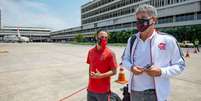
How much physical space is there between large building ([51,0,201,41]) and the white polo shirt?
14909mm

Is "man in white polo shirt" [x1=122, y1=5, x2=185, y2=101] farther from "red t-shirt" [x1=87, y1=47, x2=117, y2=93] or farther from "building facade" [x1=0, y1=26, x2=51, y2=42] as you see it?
"building facade" [x1=0, y1=26, x2=51, y2=42]

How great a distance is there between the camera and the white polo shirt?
266 centimetres

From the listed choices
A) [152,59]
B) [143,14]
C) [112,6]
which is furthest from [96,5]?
[152,59]

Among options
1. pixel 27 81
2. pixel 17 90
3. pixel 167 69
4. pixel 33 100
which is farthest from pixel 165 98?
pixel 27 81

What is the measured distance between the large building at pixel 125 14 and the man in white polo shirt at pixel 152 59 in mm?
14934

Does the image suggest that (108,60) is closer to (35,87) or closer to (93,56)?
(93,56)

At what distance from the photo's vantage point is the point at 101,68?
3.84m

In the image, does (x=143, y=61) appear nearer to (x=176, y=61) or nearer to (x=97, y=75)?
(x=176, y=61)

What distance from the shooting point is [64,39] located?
169375 millimetres

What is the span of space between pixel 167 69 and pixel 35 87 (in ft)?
21.7

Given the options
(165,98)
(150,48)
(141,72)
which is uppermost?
(150,48)

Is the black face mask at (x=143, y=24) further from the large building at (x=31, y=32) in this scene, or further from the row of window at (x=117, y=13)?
the large building at (x=31, y=32)

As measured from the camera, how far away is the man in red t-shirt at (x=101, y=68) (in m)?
3.79

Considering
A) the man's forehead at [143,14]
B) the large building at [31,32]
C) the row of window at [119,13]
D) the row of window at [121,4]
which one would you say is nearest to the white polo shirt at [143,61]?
the man's forehead at [143,14]
